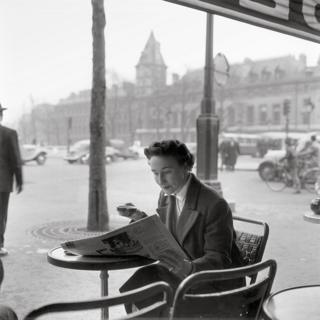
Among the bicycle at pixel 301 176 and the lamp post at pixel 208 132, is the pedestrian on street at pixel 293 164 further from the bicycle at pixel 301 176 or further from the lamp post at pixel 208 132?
the lamp post at pixel 208 132

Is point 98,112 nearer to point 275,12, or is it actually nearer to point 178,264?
point 275,12

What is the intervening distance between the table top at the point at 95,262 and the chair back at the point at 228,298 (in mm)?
511

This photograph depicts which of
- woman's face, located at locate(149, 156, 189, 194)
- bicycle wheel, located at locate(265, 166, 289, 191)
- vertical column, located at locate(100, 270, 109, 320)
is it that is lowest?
bicycle wheel, located at locate(265, 166, 289, 191)

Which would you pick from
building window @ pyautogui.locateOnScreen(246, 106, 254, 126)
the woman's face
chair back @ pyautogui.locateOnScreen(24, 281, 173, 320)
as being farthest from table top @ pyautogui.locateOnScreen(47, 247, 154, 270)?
building window @ pyautogui.locateOnScreen(246, 106, 254, 126)

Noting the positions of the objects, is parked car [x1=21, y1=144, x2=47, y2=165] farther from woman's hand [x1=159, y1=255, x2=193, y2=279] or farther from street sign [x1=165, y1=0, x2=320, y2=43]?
woman's hand [x1=159, y1=255, x2=193, y2=279]

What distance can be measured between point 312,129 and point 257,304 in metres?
58.6

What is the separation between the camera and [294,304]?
221 centimetres

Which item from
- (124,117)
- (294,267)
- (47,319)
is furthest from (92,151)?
(124,117)

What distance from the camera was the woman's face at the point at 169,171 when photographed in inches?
106

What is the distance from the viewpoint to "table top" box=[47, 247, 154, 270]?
2.57 metres

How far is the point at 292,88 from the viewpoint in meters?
62.7

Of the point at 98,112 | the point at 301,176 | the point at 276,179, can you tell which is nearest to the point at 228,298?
the point at 98,112

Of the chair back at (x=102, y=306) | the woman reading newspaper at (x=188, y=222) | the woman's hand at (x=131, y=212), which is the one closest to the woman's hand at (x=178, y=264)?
the woman reading newspaper at (x=188, y=222)

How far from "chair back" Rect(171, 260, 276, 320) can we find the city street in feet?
7.87
